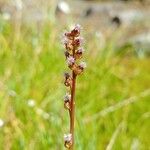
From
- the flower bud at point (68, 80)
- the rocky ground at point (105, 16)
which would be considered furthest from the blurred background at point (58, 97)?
the flower bud at point (68, 80)

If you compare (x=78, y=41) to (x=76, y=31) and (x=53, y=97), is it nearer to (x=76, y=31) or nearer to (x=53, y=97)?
(x=76, y=31)

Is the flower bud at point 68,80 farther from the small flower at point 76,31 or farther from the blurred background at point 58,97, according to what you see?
the blurred background at point 58,97

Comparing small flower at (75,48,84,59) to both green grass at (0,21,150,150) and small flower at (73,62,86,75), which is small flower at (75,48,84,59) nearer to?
small flower at (73,62,86,75)

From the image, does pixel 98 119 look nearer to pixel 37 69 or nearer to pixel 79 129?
pixel 37 69

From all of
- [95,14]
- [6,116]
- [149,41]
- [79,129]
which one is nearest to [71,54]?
[79,129]

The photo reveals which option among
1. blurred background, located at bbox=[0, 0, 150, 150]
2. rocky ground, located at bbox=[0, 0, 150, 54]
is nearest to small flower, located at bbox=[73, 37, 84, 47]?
blurred background, located at bbox=[0, 0, 150, 150]

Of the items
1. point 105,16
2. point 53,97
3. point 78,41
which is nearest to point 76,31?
point 78,41
